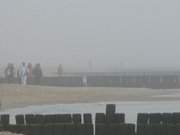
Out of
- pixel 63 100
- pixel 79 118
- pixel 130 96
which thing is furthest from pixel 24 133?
pixel 130 96

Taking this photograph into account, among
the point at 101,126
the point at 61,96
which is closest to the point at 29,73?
the point at 61,96

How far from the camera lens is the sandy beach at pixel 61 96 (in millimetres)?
41000

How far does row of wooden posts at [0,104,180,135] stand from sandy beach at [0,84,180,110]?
812 inches

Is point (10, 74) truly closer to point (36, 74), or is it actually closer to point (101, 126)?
point (36, 74)

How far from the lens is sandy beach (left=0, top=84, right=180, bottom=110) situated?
4100 cm

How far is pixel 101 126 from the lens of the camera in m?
16.2

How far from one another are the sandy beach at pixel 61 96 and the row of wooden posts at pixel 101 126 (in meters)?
20.6

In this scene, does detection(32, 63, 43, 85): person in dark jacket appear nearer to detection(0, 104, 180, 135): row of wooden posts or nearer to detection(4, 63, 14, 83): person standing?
detection(4, 63, 14, 83): person standing

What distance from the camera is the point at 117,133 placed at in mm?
16078

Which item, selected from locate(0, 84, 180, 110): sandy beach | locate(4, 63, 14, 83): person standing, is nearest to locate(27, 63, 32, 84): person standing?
locate(4, 63, 14, 83): person standing

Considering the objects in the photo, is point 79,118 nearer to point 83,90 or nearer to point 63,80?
point 83,90

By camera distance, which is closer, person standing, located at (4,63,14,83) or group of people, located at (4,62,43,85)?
group of people, located at (4,62,43,85)

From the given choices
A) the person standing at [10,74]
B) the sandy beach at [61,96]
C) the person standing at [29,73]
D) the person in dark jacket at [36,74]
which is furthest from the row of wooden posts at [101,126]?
the person in dark jacket at [36,74]

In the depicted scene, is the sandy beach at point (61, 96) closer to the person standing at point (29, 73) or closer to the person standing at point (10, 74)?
the person standing at point (29, 73)
